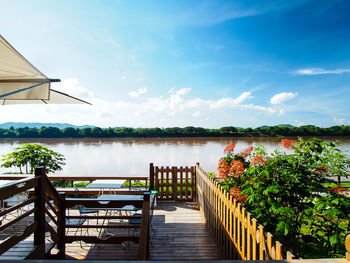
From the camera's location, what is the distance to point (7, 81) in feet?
9.78

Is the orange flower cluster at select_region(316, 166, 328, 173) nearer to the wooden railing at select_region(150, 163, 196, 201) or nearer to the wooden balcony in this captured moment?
the wooden balcony

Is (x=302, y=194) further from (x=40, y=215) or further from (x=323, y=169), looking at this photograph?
(x=40, y=215)

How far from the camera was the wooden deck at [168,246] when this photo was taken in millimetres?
3293

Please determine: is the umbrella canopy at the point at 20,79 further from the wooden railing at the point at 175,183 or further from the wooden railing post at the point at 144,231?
the wooden railing at the point at 175,183

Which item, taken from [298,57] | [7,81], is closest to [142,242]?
[7,81]

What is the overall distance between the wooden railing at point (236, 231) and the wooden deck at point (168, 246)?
260 millimetres

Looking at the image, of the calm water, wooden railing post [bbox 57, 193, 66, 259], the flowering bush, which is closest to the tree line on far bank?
the calm water

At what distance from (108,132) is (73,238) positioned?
56.5 metres

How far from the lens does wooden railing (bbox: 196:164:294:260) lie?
67.8 inches

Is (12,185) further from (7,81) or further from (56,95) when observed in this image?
(56,95)

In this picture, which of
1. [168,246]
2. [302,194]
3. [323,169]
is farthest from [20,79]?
[323,169]

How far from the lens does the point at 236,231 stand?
271cm

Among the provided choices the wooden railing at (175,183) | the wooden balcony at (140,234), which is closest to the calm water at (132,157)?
the wooden balcony at (140,234)

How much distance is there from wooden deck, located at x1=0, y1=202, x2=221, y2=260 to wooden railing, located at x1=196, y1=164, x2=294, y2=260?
0.26 m
